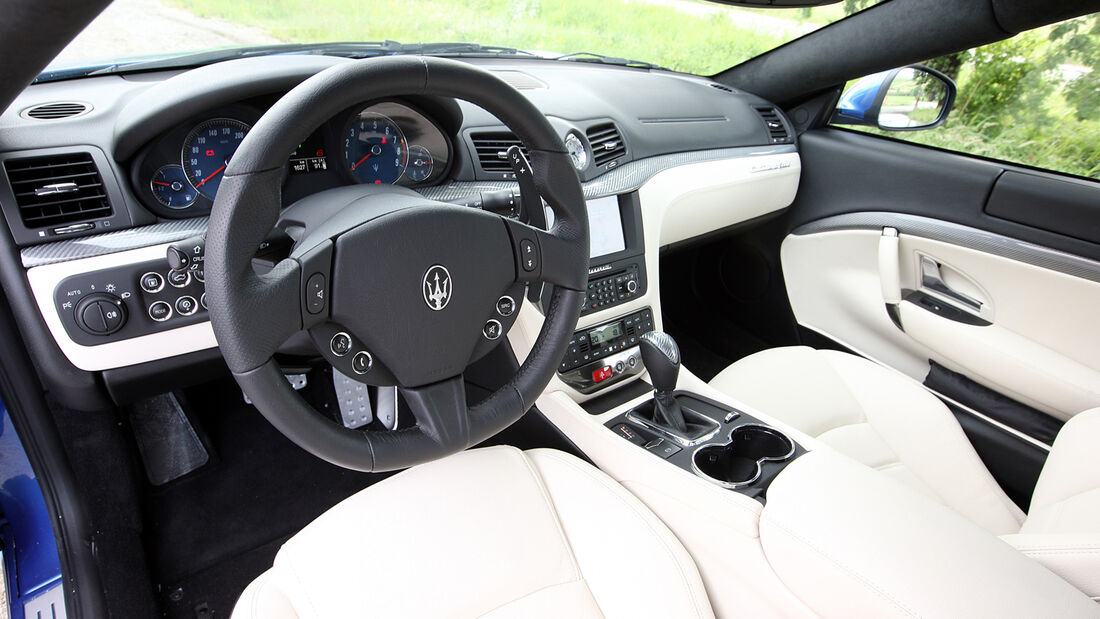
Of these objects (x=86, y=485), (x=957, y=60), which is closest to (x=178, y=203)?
(x=86, y=485)

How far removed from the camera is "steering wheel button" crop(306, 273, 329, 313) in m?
0.90

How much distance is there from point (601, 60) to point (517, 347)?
4.14ft

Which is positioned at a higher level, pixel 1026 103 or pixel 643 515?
pixel 1026 103

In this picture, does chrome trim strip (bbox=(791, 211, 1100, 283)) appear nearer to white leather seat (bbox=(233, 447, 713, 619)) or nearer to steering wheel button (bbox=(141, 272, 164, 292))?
white leather seat (bbox=(233, 447, 713, 619))

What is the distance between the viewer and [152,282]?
1.15 meters

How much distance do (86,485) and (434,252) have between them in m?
1.04

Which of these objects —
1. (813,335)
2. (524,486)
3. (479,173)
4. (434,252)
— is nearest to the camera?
(434,252)

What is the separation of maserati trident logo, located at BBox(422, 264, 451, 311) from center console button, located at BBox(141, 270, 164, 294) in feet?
1.68

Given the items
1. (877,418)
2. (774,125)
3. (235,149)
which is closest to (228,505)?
(235,149)

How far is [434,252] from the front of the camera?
38.4 inches

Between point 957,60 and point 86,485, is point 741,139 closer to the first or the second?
point 957,60

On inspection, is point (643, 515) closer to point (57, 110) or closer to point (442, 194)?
point (442, 194)

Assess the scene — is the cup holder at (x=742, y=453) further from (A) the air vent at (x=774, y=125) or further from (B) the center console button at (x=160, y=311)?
(A) the air vent at (x=774, y=125)

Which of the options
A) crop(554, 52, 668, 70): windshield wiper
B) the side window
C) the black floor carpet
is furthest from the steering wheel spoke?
the side window
